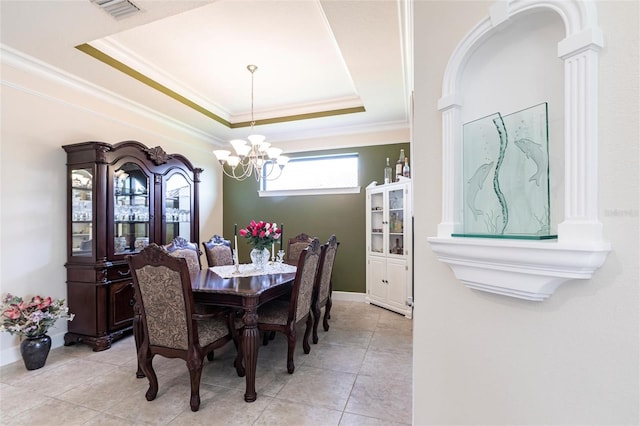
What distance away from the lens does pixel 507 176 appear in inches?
31.7

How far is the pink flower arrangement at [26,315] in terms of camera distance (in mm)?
2467

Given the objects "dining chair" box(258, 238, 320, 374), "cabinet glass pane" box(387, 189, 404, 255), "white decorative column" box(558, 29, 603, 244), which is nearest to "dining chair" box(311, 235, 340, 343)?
"dining chair" box(258, 238, 320, 374)

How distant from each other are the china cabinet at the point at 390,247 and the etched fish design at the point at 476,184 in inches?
115

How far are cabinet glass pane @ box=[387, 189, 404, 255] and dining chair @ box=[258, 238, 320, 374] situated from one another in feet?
5.74

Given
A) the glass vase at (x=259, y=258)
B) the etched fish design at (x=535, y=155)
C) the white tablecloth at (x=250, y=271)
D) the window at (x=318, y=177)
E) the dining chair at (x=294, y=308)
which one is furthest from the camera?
the window at (x=318, y=177)

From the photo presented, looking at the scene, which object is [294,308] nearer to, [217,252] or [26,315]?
[217,252]

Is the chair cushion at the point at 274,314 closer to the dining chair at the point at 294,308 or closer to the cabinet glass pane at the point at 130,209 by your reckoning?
the dining chair at the point at 294,308

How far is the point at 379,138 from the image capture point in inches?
181

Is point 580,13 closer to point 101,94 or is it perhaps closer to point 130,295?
point 130,295

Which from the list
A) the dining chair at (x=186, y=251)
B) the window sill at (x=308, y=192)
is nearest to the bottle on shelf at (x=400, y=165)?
the window sill at (x=308, y=192)

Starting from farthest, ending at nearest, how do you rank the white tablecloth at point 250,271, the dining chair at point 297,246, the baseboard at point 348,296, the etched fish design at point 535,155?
1. the baseboard at point 348,296
2. the dining chair at point 297,246
3. the white tablecloth at point 250,271
4. the etched fish design at point 535,155

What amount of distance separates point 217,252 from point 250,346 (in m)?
1.85

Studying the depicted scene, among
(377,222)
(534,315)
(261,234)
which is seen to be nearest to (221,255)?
(261,234)

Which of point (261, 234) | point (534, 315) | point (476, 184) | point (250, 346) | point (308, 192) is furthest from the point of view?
point (308, 192)
